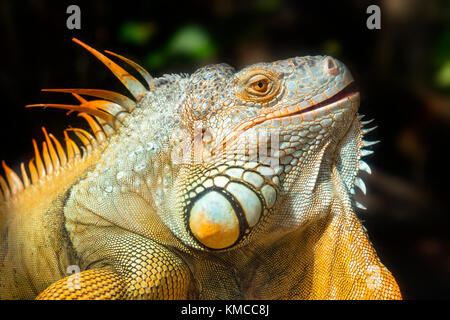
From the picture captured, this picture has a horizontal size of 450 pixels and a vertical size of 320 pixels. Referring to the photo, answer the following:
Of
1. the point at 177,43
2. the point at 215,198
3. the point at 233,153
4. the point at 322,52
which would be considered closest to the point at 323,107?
the point at 233,153

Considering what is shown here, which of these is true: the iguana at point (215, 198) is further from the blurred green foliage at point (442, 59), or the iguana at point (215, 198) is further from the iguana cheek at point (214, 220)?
the blurred green foliage at point (442, 59)

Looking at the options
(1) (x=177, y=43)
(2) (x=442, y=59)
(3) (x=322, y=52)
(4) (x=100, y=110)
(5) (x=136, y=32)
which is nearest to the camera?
(4) (x=100, y=110)

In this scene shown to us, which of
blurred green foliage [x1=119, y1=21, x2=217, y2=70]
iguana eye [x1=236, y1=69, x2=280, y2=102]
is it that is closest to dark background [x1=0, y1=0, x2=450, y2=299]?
blurred green foliage [x1=119, y1=21, x2=217, y2=70]

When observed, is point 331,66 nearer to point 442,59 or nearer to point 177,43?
point 177,43

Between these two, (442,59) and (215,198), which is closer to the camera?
(215,198)

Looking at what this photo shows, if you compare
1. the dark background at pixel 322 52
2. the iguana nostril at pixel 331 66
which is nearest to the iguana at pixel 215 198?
the iguana nostril at pixel 331 66

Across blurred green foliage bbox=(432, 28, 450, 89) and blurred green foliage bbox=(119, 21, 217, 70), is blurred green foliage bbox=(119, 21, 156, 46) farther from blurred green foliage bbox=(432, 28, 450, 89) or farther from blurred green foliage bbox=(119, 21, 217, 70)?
blurred green foliage bbox=(432, 28, 450, 89)

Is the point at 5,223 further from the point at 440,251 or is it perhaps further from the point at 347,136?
the point at 440,251
